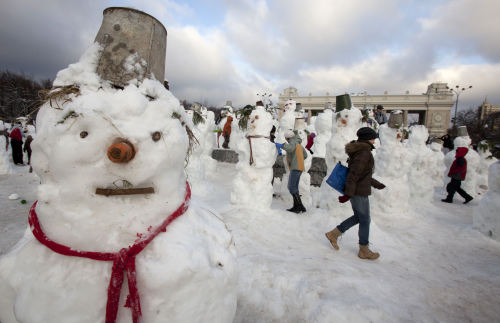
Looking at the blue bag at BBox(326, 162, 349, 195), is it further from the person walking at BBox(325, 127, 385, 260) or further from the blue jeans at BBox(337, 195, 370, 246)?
the blue jeans at BBox(337, 195, 370, 246)

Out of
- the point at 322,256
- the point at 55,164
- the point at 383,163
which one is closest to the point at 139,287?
the point at 55,164

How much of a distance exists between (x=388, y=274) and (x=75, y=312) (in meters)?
3.33

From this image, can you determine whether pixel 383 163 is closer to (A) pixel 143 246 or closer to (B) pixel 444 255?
(B) pixel 444 255

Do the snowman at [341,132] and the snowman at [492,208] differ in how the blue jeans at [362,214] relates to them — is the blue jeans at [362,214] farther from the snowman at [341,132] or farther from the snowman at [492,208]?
the snowman at [492,208]

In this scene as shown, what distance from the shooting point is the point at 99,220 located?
1.33 m

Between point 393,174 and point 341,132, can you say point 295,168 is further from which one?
point 393,174

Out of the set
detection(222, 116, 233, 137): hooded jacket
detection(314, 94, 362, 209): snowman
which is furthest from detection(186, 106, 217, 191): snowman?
detection(222, 116, 233, 137): hooded jacket

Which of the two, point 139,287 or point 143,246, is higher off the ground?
point 143,246

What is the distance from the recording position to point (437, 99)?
35188 mm

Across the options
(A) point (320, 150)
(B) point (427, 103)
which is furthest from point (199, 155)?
(B) point (427, 103)

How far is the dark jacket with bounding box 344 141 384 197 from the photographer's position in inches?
139

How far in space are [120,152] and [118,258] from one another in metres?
0.53

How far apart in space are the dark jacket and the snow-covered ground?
99 cm

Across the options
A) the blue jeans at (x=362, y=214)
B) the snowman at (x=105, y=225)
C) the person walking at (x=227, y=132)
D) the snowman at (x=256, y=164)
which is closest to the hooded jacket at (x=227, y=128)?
the person walking at (x=227, y=132)
